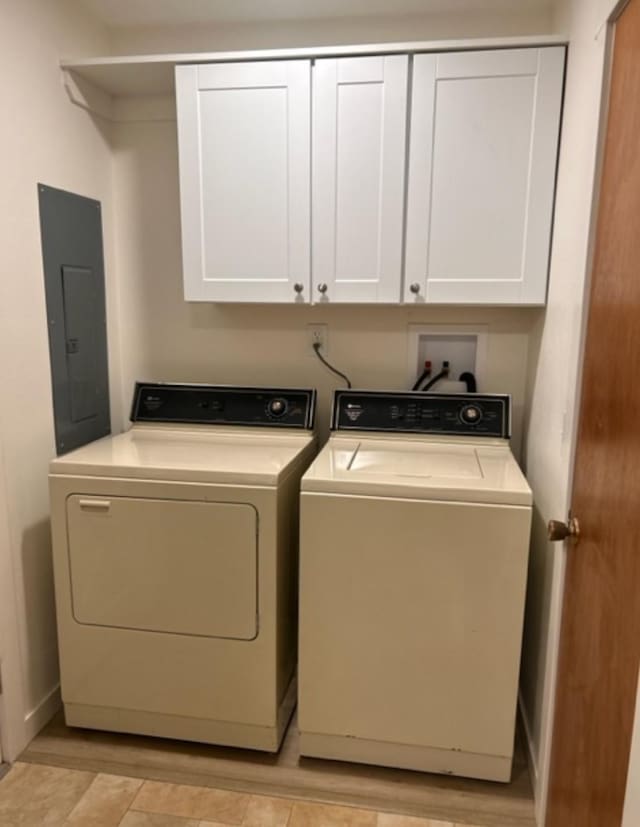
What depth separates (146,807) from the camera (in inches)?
68.0

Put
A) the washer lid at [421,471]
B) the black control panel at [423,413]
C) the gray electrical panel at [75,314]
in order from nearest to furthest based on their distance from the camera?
1. the washer lid at [421,471]
2. the gray electrical panel at [75,314]
3. the black control panel at [423,413]

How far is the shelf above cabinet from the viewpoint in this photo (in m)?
1.82

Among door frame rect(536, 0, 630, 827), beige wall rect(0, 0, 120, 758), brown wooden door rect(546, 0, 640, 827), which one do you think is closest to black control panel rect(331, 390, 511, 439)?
door frame rect(536, 0, 630, 827)

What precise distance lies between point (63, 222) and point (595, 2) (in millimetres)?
1733

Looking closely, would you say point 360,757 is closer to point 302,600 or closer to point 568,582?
point 302,600

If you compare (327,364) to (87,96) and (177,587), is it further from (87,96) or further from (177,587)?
(87,96)

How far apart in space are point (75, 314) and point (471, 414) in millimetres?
1510

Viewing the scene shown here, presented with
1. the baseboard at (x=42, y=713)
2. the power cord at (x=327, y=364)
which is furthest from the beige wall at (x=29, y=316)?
the power cord at (x=327, y=364)

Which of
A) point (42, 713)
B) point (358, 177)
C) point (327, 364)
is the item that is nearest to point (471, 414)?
point (327, 364)

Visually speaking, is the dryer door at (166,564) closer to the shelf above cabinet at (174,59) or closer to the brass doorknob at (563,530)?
the brass doorknob at (563,530)

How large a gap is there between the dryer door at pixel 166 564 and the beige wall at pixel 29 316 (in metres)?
0.20

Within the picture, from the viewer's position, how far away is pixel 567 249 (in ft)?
5.44

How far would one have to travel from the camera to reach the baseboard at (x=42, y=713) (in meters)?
1.96

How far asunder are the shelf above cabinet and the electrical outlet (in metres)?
0.95
